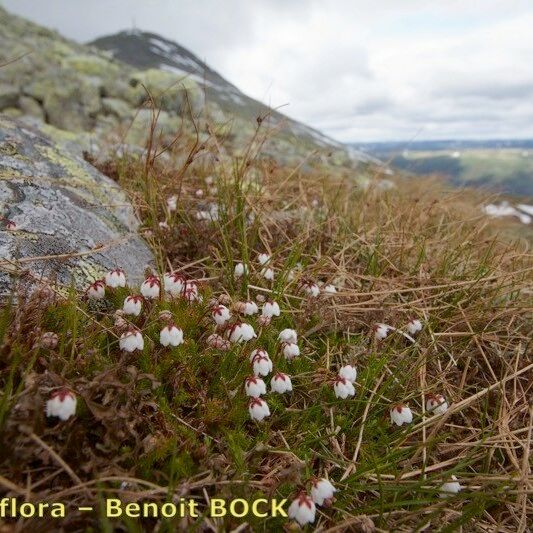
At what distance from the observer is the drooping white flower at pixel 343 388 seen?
9.47 feet

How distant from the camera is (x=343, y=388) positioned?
290 cm

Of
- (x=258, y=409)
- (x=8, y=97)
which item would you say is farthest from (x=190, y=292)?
(x=8, y=97)

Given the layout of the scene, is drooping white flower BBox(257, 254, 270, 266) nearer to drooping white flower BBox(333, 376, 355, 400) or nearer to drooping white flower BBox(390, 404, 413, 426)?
drooping white flower BBox(333, 376, 355, 400)

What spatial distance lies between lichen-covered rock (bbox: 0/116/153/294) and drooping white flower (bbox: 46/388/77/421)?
3.61 feet

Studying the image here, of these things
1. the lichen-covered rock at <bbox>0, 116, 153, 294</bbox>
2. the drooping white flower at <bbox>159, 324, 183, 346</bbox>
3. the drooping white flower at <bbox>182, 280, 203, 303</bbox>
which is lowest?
the drooping white flower at <bbox>159, 324, 183, 346</bbox>

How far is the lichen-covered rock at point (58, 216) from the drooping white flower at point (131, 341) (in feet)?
2.67

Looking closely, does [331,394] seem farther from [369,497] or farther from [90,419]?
[90,419]

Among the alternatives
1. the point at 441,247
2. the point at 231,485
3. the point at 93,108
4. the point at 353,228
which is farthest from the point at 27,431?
the point at 93,108

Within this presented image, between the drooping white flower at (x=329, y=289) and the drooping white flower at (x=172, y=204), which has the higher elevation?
the drooping white flower at (x=172, y=204)

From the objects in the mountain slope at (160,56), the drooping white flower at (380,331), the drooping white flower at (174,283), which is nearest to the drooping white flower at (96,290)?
the drooping white flower at (174,283)

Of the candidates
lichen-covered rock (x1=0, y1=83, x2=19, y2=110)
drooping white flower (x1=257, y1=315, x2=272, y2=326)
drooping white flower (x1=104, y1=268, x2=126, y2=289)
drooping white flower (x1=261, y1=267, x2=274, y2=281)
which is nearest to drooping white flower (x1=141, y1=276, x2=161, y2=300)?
drooping white flower (x1=104, y1=268, x2=126, y2=289)

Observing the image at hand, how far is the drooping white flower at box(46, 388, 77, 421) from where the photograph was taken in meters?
2.08

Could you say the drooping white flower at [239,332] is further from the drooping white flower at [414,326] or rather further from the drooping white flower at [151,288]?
the drooping white flower at [414,326]

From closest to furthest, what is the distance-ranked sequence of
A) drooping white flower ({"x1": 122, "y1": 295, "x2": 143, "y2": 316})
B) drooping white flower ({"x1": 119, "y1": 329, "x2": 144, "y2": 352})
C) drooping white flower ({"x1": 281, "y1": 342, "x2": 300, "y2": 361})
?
1. drooping white flower ({"x1": 119, "y1": 329, "x2": 144, "y2": 352})
2. drooping white flower ({"x1": 122, "y1": 295, "x2": 143, "y2": 316})
3. drooping white flower ({"x1": 281, "y1": 342, "x2": 300, "y2": 361})
